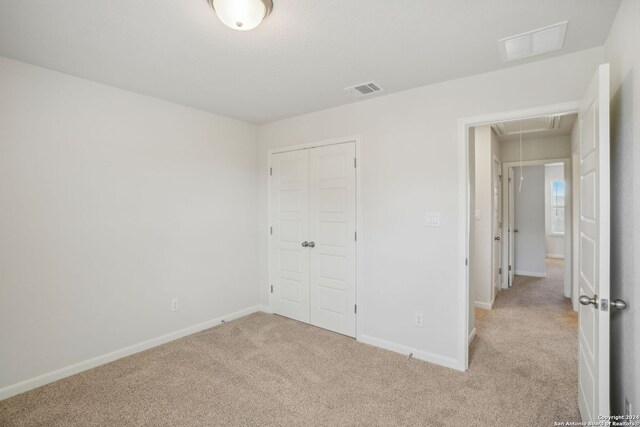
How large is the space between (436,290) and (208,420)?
6.57 feet

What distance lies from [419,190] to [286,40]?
1648mm

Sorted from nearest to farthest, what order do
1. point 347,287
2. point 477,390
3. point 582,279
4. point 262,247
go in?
point 582,279, point 477,390, point 347,287, point 262,247

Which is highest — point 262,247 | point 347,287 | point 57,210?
point 57,210

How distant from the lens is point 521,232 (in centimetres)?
646

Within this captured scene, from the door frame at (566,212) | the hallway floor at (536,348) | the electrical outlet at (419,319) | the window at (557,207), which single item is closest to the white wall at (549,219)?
the window at (557,207)

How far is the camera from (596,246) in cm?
155

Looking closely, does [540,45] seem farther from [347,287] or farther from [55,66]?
[55,66]

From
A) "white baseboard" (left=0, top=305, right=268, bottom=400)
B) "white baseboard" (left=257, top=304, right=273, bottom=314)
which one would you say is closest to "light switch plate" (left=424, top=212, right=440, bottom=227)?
"white baseboard" (left=257, top=304, right=273, bottom=314)

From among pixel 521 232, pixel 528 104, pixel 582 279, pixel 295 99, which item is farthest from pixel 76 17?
pixel 521 232

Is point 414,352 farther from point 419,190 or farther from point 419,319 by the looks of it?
point 419,190

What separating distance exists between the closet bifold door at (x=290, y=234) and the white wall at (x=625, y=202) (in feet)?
8.63

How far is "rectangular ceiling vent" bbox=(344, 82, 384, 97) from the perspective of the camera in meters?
2.76

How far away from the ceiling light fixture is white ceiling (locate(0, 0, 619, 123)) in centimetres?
8

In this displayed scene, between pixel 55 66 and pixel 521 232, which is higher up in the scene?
pixel 55 66
